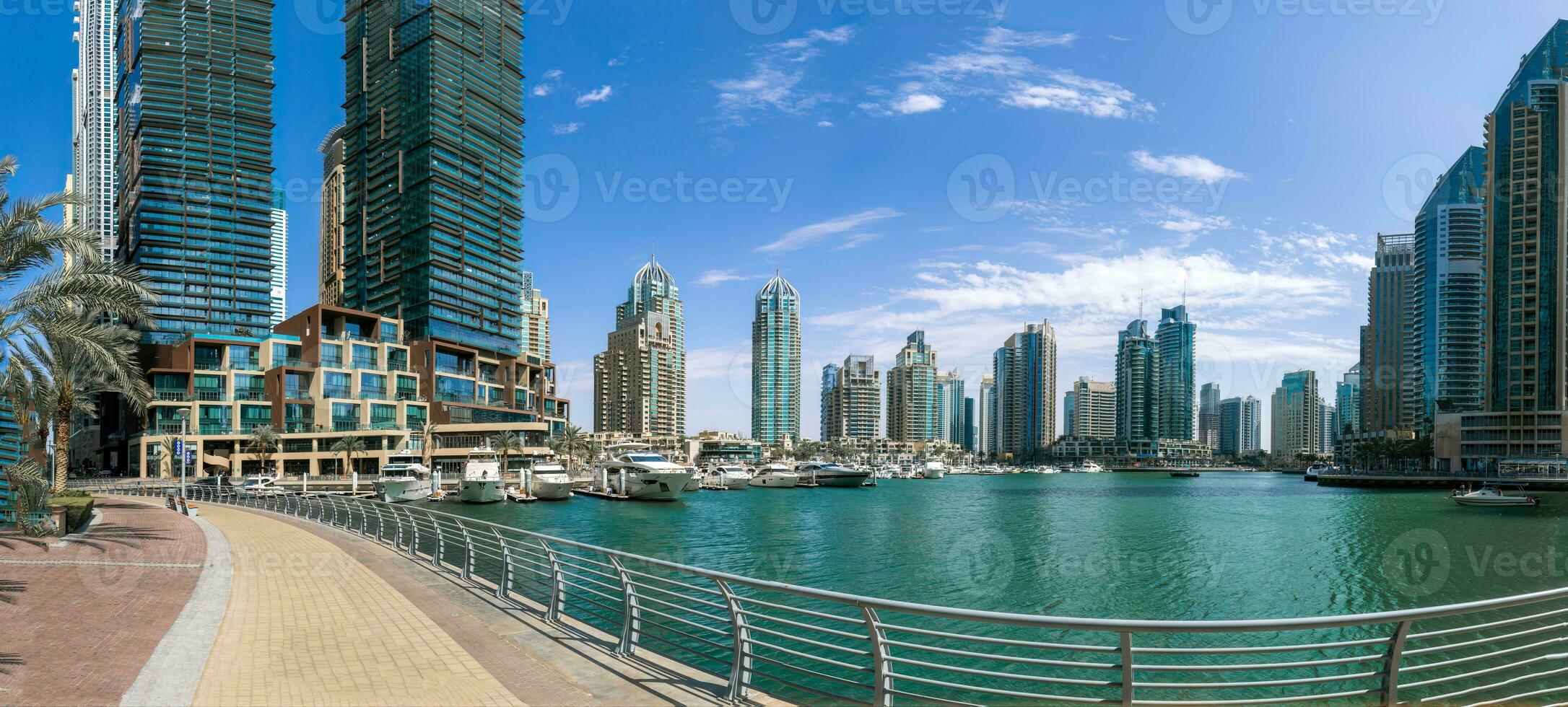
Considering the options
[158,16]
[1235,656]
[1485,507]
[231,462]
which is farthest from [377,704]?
[158,16]

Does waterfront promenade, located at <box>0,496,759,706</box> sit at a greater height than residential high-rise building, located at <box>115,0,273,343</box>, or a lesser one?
lesser

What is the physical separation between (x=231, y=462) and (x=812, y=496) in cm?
6451

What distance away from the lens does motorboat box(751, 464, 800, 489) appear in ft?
390

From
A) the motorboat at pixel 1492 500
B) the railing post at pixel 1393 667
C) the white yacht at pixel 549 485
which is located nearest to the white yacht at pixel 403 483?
the white yacht at pixel 549 485

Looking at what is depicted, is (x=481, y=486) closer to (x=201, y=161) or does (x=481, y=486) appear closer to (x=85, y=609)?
(x=85, y=609)

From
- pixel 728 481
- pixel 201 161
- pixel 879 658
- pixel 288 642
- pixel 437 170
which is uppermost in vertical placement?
pixel 201 161

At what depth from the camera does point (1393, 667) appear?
702 cm

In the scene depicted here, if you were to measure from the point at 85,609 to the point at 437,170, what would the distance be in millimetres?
142812

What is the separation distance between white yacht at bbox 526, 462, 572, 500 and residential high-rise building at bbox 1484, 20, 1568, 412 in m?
145

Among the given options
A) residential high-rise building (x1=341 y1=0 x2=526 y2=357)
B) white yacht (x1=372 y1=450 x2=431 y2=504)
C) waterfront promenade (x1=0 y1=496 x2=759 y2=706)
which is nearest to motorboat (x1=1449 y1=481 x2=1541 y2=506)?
white yacht (x1=372 y1=450 x2=431 y2=504)

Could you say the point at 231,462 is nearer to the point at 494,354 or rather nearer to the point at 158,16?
the point at 494,354

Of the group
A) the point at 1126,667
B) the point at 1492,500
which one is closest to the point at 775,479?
the point at 1492,500

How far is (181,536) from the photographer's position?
954 inches

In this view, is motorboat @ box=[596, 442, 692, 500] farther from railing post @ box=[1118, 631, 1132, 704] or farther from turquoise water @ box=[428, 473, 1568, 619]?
railing post @ box=[1118, 631, 1132, 704]
